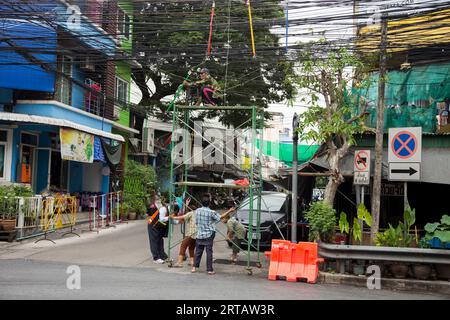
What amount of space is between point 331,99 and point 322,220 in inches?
121

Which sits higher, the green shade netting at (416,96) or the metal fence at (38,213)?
the green shade netting at (416,96)

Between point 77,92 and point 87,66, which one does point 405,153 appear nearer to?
point 77,92

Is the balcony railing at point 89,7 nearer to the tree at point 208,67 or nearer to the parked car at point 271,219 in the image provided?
the tree at point 208,67

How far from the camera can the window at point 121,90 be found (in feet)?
78.6

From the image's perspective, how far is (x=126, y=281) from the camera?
352 inches

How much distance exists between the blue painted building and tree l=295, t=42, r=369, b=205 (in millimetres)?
6335

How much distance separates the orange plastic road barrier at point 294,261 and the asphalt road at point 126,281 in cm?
25

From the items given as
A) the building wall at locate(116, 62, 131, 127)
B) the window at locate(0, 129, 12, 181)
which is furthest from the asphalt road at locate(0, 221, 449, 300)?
the building wall at locate(116, 62, 131, 127)

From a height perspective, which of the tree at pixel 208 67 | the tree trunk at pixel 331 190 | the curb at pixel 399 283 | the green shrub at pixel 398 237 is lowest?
the curb at pixel 399 283

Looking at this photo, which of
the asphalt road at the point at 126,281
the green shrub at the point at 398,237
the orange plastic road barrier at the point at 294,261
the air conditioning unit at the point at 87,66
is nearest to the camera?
the asphalt road at the point at 126,281

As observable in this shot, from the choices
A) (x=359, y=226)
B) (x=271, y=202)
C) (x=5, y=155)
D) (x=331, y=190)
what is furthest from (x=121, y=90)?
(x=359, y=226)

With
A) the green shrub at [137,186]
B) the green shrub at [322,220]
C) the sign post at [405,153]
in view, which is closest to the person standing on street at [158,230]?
the green shrub at [322,220]
